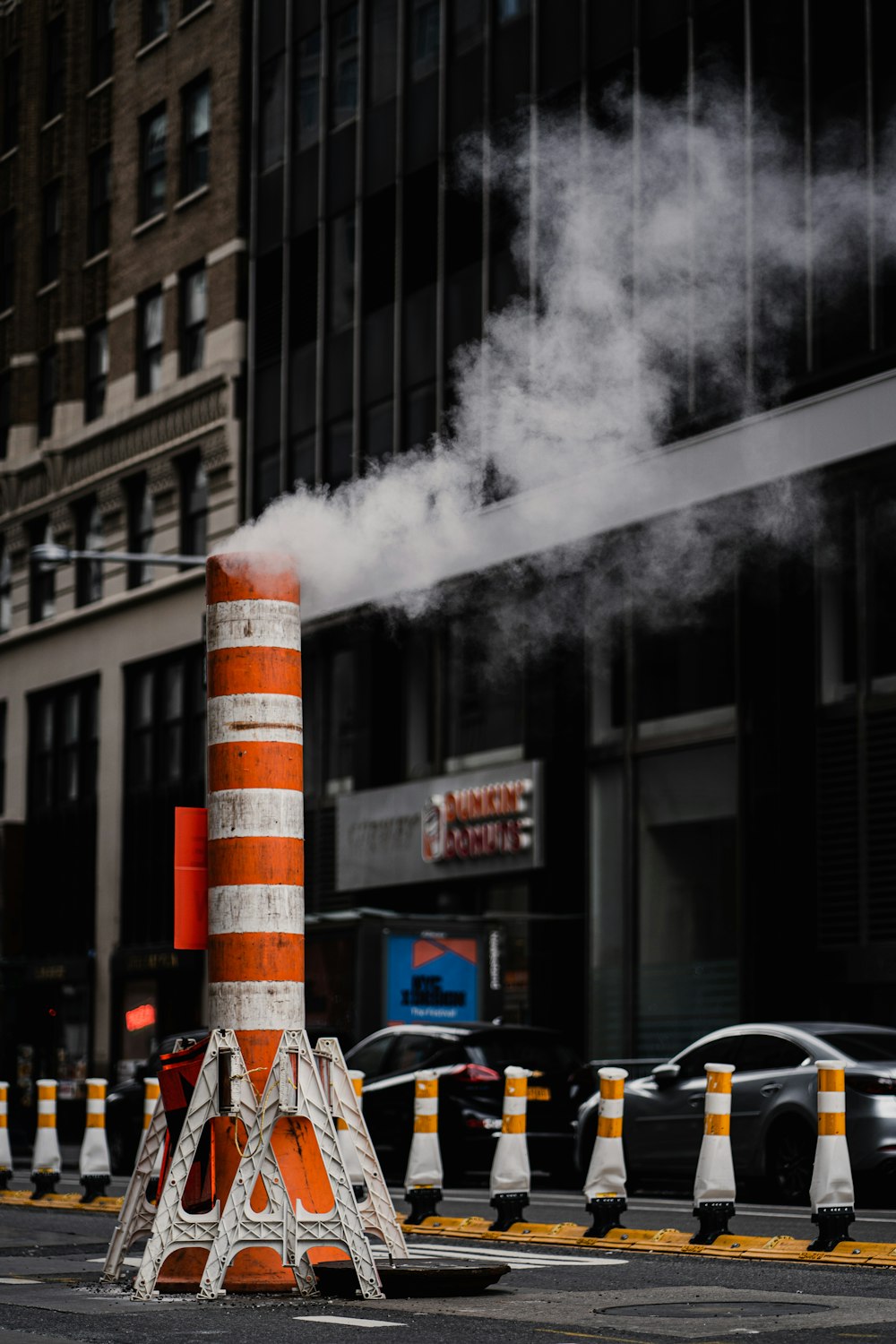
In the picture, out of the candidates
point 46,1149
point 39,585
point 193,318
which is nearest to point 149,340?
point 193,318

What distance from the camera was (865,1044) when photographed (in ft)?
58.4

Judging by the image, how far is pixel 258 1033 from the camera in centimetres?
1048

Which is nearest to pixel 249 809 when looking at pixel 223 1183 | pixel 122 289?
pixel 223 1183

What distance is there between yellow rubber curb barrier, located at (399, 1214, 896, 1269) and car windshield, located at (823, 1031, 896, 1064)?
12.7 feet

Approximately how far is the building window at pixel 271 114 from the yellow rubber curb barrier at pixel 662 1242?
2408cm

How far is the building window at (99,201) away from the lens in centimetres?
4203

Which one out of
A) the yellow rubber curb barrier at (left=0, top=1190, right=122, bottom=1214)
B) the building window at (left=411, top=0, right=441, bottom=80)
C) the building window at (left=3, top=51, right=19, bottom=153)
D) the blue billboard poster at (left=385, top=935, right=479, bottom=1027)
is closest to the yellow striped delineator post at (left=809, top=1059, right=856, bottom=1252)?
the yellow rubber curb barrier at (left=0, top=1190, right=122, bottom=1214)

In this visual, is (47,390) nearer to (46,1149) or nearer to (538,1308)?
(46,1149)

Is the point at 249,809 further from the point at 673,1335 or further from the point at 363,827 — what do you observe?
the point at 363,827

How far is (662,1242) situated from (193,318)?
27799 mm

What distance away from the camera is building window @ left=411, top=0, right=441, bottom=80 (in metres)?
31.1

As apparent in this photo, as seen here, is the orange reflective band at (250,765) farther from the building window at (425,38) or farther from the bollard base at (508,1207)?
the building window at (425,38)

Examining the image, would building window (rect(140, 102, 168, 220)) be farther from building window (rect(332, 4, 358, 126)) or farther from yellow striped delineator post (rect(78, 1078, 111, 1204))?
yellow striped delineator post (rect(78, 1078, 111, 1204))

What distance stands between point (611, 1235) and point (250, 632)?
452 centimetres
